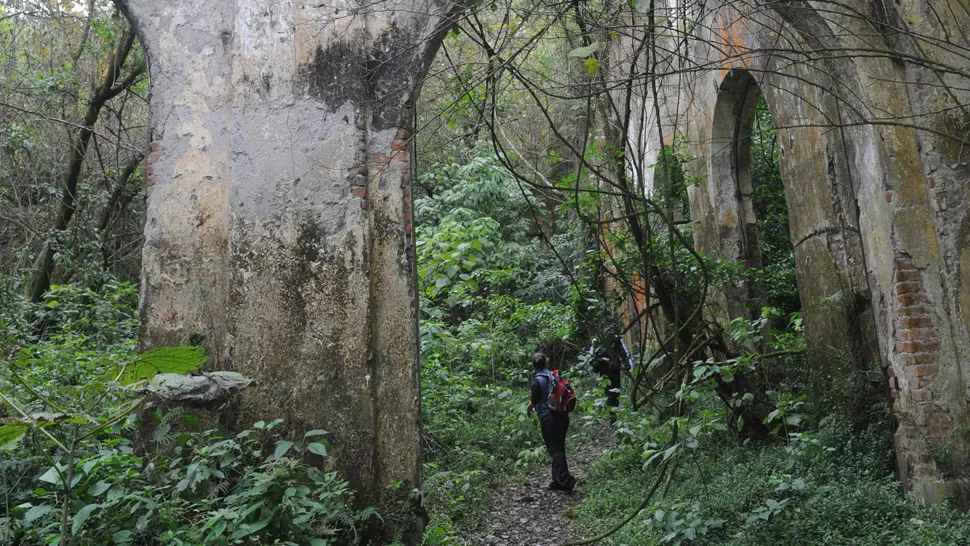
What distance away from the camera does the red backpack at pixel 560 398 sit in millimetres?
7332

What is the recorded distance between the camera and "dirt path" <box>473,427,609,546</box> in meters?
5.92

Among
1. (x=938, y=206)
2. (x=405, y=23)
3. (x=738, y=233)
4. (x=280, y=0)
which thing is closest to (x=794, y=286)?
(x=738, y=233)

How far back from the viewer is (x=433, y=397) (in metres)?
8.23

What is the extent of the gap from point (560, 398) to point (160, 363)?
442 centimetres

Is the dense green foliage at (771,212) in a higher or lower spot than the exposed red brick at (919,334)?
higher

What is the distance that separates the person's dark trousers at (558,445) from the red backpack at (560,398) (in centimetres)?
7

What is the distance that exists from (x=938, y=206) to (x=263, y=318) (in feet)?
13.5

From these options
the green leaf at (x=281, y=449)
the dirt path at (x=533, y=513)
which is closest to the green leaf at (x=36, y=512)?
the green leaf at (x=281, y=449)

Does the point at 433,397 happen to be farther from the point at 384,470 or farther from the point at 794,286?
the point at 794,286

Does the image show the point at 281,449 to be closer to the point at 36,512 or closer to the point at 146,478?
the point at 146,478

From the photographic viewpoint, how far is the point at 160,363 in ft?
11.7

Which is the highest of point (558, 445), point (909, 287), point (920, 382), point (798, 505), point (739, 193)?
point (739, 193)

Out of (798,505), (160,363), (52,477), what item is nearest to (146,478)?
(52,477)

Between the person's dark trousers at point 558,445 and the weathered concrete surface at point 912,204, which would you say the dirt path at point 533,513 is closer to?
the person's dark trousers at point 558,445
